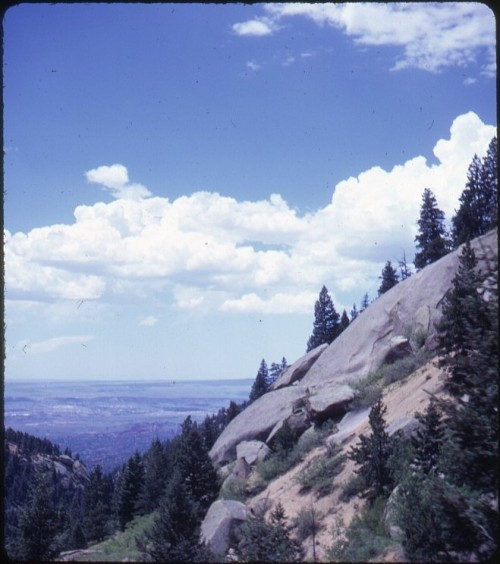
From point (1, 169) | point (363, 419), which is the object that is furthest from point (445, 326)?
point (1, 169)

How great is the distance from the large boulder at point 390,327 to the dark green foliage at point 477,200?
26.7 ft

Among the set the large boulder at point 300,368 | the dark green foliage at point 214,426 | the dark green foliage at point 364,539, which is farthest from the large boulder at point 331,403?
the dark green foliage at point 364,539

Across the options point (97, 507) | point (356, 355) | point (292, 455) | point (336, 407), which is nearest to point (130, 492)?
point (97, 507)

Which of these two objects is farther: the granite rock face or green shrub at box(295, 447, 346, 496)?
the granite rock face

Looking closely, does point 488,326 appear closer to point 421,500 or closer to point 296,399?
point 421,500

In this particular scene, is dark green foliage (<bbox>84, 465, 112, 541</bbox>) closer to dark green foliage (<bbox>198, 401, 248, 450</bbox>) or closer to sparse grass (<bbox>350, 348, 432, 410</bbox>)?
dark green foliage (<bbox>198, 401, 248, 450</bbox>)

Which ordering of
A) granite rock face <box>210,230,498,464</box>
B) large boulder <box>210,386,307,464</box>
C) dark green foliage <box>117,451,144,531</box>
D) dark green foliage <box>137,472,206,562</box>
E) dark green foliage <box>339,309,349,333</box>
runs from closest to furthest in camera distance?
dark green foliage <box>137,472,206,562</box> < granite rock face <box>210,230,498,464</box> < large boulder <box>210,386,307,464</box> < dark green foliage <box>117,451,144,531</box> < dark green foliage <box>339,309,349,333</box>

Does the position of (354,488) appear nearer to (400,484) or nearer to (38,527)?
(400,484)

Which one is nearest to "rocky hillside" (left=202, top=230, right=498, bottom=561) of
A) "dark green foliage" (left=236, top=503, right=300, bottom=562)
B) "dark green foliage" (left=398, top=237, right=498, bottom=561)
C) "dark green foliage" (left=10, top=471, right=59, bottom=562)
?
"dark green foliage" (left=236, top=503, right=300, bottom=562)

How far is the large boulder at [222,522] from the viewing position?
14.9 meters

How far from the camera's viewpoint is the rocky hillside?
54.4 ft

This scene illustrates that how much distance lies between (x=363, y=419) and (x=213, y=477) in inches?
385

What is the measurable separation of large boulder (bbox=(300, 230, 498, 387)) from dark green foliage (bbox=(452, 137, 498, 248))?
26.7 ft

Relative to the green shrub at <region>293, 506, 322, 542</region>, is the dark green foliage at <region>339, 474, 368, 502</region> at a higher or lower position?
higher
